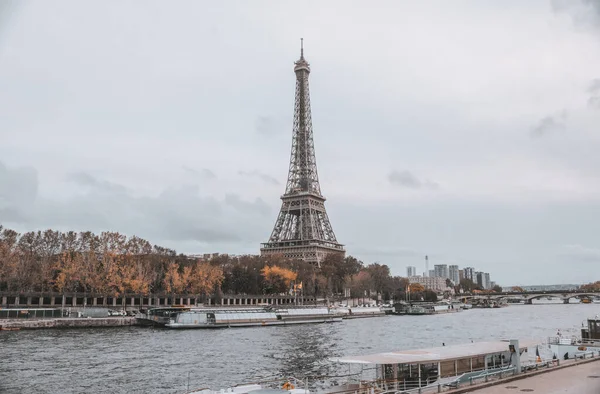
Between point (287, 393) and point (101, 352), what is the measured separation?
119 ft

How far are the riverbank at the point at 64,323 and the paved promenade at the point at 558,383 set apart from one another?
241ft

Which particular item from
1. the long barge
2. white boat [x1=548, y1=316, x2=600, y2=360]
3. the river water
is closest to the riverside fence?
the long barge

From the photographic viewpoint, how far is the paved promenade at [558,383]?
78.0 ft

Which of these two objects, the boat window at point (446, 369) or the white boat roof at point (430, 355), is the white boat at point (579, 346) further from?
the boat window at point (446, 369)

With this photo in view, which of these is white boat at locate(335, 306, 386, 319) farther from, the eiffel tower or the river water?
the river water

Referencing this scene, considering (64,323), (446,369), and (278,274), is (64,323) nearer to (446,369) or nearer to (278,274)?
(446,369)

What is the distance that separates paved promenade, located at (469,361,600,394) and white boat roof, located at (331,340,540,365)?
2.62 m

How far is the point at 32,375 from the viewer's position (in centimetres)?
3984

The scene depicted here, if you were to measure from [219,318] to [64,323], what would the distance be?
85.7 ft

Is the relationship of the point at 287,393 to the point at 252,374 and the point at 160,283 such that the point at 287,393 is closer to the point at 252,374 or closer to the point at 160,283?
the point at 252,374

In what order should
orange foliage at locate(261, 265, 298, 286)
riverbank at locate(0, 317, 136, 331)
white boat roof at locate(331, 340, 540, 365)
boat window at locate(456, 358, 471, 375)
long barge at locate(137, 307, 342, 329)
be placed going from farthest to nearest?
orange foliage at locate(261, 265, 298, 286), long barge at locate(137, 307, 342, 329), riverbank at locate(0, 317, 136, 331), boat window at locate(456, 358, 471, 375), white boat roof at locate(331, 340, 540, 365)

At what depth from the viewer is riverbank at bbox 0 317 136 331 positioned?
7788 centimetres

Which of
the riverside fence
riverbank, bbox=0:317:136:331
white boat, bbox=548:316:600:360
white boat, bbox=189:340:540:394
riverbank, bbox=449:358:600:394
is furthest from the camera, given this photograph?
the riverside fence

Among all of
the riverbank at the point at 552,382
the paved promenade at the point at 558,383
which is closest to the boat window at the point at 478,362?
the riverbank at the point at 552,382
